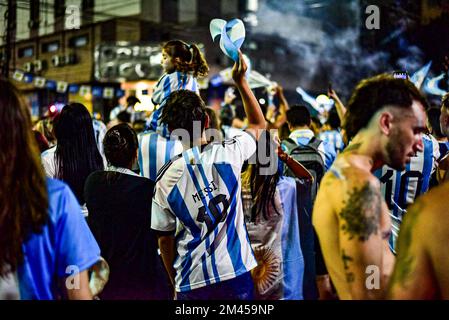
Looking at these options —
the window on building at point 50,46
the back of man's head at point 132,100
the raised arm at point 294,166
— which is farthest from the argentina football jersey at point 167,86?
the window on building at point 50,46

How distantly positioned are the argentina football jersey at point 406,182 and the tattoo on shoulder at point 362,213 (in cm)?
201

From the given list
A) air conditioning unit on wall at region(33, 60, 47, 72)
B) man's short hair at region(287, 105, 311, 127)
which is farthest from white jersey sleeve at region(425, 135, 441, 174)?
air conditioning unit on wall at region(33, 60, 47, 72)

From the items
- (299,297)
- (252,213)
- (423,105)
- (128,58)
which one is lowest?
(299,297)

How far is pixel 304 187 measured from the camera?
4777mm

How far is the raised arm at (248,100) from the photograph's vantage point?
3.25 metres

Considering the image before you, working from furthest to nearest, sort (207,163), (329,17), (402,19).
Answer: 1. (329,17)
2. (402,19)
3. (207,163)

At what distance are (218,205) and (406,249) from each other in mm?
1606

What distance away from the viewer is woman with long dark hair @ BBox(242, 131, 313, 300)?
14.2 ft

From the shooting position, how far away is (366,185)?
2.56 m

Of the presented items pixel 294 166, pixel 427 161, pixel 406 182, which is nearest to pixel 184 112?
pixel 294 166

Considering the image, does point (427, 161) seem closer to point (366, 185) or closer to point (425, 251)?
point (366, 185)
